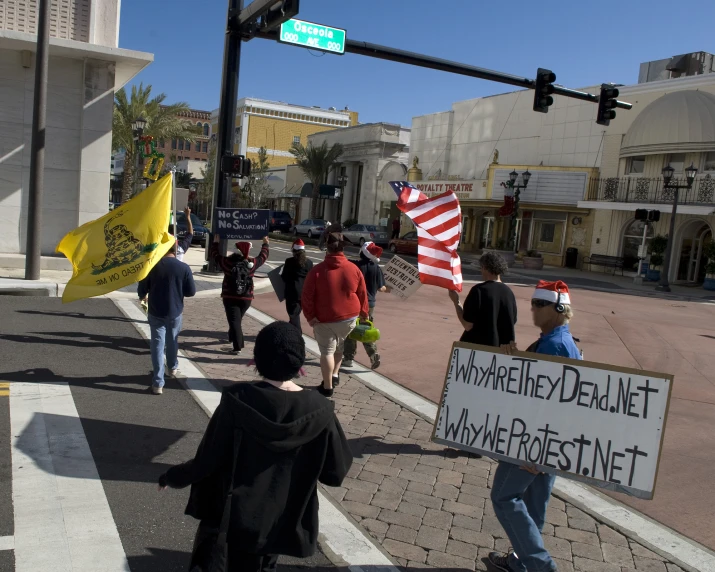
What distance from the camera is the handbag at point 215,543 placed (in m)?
2.67

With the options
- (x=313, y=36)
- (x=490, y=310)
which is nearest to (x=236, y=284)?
(x=490, y=310)

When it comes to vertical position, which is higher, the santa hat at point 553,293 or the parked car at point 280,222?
the santa hat at point 553,293

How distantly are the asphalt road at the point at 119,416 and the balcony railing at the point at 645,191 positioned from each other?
2269 centimetres

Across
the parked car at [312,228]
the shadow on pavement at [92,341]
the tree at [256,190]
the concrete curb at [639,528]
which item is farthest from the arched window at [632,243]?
the tree at [256,190]

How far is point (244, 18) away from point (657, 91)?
23007 millimetres

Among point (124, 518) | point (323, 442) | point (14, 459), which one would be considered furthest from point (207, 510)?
point (14, 459)

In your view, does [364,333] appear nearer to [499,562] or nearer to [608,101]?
[499,562]

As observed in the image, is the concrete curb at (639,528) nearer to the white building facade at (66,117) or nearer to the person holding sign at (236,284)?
the person holding sign at (236,284)

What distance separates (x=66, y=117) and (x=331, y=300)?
38.7ft

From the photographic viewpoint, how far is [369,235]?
121ft

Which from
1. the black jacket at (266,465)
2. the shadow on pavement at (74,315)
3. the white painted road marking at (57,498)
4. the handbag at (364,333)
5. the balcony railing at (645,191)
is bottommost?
the white painted road marking at (57,498)

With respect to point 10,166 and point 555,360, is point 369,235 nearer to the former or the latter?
point 10,166

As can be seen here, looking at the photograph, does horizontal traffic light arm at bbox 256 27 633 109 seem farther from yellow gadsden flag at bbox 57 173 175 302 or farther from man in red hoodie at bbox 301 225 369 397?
man in red hoodie at bbox 301 225 369 397

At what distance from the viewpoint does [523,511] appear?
3607 millimetres
